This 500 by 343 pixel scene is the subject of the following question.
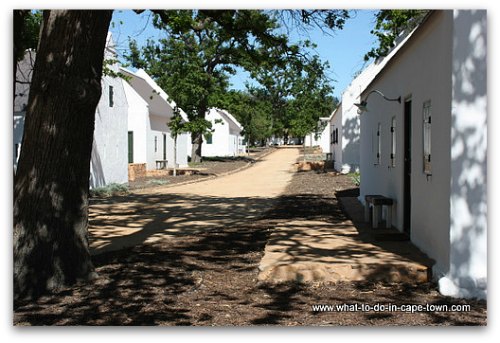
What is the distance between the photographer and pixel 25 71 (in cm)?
1869

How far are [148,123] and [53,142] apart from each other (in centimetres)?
2128

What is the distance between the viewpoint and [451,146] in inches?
224

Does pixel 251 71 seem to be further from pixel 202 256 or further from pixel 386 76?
pixel 202 256

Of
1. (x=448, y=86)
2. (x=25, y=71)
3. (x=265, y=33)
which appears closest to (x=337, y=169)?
(x=25, y=71)

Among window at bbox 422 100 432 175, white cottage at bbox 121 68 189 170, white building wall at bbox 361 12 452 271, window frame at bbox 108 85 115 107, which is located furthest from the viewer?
white cottage at bbox 121 68 189 170

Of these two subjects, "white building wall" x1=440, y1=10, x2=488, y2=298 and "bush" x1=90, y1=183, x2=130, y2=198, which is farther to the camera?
"bush" x1=90, y1=183, x2=130, y2=198

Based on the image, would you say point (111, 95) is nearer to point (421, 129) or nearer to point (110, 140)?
point (110, 140)

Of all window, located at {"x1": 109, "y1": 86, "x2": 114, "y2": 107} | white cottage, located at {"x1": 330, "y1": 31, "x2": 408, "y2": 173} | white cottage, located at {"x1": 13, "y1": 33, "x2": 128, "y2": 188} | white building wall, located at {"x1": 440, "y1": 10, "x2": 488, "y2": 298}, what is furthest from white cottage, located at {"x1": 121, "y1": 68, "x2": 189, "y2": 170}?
white building wall, located at {"x1": 440, "y1": 10, "x2": 488, "y2": 298}

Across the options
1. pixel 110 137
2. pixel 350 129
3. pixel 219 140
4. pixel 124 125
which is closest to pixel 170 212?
pixel 110 137

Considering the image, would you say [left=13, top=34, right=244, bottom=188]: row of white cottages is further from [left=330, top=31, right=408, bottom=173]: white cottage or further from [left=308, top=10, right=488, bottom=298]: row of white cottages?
[left=330, top=31, right=408, bottom=173]: white cottage

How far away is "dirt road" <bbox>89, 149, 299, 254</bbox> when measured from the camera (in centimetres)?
1053

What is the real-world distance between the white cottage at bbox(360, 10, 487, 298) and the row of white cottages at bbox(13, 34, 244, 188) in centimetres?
575

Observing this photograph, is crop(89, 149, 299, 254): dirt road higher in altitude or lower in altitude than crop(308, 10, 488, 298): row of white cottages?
lower

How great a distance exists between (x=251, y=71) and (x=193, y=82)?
3.30 m
